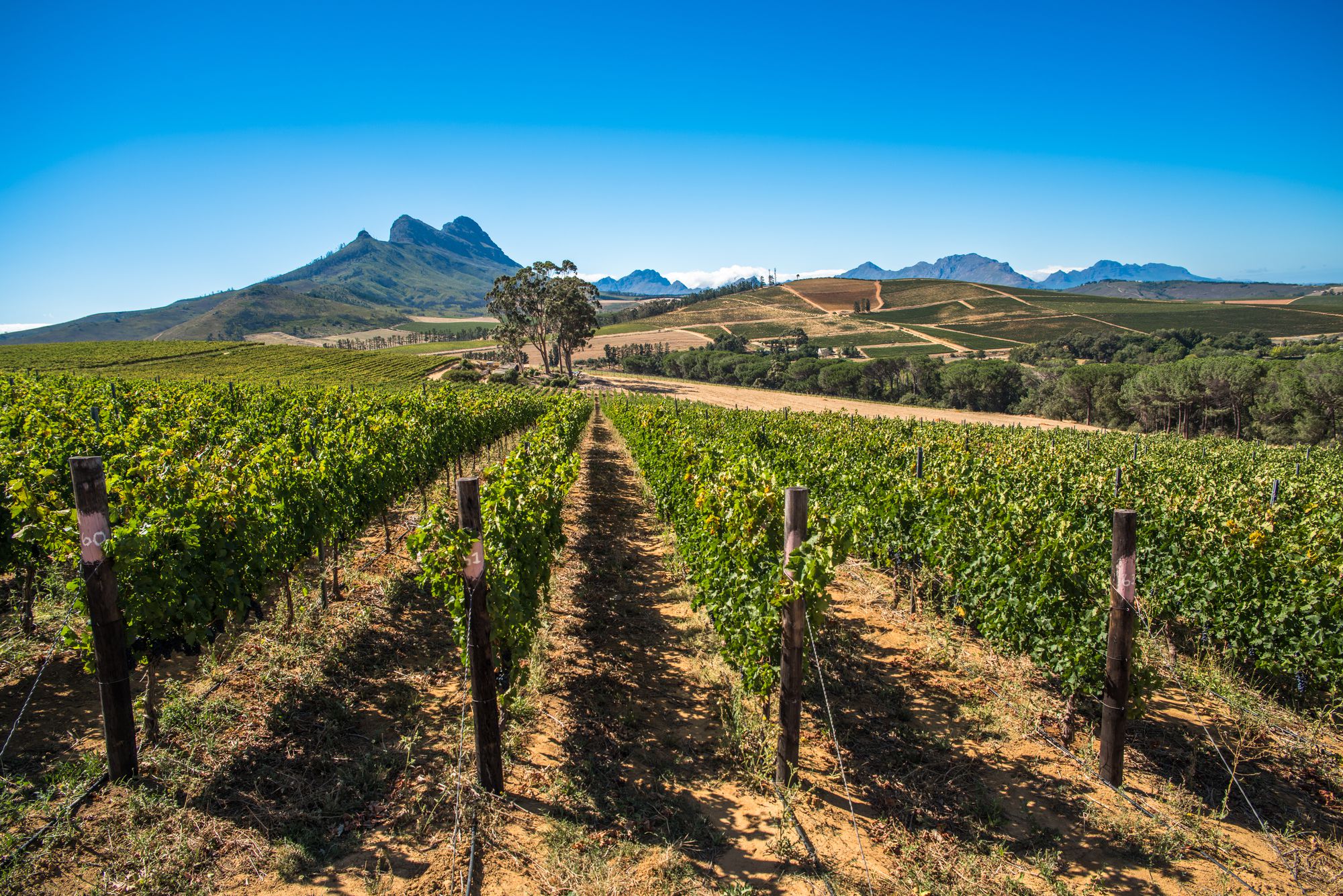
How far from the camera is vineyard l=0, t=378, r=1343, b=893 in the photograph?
405 cm

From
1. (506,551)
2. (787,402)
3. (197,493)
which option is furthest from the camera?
(787,402)

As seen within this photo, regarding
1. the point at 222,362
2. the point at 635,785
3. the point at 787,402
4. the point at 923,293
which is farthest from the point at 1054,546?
the point at 923,293

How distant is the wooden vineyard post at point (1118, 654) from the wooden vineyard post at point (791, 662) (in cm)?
260

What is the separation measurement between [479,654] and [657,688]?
2462mm

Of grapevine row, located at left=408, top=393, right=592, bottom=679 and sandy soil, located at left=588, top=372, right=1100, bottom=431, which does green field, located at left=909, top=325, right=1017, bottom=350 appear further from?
grapevine row, located at left=408, top=393, right=592, bottom=679

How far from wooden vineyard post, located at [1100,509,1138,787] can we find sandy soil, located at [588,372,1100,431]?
118ft

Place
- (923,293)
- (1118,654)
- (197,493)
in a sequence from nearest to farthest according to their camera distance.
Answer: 1. (1118,654)
2. (197,493)
3. (923,293)

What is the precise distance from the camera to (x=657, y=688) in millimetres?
6309

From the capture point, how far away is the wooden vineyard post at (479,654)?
4.44 metres

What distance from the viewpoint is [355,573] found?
29.2ft

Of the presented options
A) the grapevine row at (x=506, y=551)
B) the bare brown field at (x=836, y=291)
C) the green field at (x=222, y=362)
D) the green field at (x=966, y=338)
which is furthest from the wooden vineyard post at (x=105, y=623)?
the bare brown field at (x=836, y=291)

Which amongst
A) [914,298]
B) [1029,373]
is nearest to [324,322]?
[914,298]

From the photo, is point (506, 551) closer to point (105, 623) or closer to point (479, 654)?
point (479, 654)

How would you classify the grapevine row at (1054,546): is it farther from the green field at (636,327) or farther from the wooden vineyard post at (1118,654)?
the green field at (636,327)
